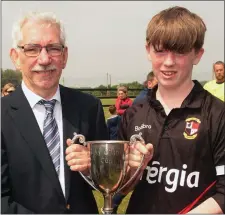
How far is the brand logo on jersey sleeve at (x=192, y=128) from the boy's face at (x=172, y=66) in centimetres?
21

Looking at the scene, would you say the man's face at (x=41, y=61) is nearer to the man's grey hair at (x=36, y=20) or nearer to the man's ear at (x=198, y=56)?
the man's grey hair at (x=36, y=20)

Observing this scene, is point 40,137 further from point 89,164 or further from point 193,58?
point 193,58

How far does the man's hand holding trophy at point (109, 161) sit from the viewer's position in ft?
7.00

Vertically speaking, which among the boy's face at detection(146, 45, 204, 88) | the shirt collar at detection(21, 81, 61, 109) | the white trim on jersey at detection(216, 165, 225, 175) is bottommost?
the white trim on jersey at detection(216, 165, 225, 175)

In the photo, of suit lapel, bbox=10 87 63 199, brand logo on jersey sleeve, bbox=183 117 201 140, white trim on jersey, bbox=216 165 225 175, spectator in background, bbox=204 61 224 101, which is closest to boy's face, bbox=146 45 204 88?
brand logo on jersey sleeve, bbox=183 117 201 140

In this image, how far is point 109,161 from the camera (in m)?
2.20

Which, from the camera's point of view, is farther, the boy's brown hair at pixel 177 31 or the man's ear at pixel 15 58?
the man's ear at pixel 15 58

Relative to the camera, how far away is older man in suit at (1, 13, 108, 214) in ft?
7.27

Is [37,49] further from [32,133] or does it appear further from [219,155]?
[219,155]

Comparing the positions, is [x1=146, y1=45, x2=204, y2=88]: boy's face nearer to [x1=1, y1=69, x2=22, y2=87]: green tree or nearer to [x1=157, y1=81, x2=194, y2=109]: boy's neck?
[x1=157, y1=81, x2=194, y2=109]: boy's neck

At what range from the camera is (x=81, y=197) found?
7.85 feet

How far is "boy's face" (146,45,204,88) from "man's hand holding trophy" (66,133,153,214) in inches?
14.3

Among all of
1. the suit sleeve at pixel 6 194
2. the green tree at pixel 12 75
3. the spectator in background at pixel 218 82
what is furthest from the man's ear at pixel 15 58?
the spectator in background at pixel 218 82

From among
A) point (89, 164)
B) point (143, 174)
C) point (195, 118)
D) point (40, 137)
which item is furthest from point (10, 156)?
point (195, 118)
